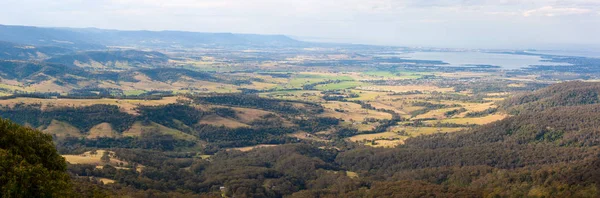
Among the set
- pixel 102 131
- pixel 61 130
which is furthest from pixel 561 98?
pixel 61 130

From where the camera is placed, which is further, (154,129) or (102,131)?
(154,129)

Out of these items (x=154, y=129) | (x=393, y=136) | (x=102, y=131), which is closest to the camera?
(x=102, y=131)

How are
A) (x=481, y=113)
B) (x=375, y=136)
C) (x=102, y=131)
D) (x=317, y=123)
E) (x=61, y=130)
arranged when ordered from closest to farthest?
(x=61, y=130), (x=102, y=131), (x=375, y=136), (x=317, y=123), (x=481, y=113)

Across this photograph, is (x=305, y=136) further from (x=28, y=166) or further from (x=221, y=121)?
(x=28, y=166)

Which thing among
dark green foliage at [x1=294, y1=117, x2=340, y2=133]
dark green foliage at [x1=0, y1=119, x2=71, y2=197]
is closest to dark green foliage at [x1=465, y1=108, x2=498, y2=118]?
dark green foliage at [x1=294, y1=117, x2=340, y2=133]

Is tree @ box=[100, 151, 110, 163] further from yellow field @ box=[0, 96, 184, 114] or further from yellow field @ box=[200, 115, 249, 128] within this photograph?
yellow field @ box=[200, 115, 249, 128]

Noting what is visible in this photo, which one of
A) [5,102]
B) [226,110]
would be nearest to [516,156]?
[226,110]

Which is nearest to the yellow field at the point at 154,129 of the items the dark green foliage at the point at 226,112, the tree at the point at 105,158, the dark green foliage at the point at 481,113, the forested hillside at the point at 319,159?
the forested hillside at the point at 319,159

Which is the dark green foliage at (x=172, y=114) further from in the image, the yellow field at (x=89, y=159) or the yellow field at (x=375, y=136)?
the yellow field at (x=375, y=136)

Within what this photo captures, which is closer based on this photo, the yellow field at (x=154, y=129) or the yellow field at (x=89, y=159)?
the yellow field at (x=89, y=159)
